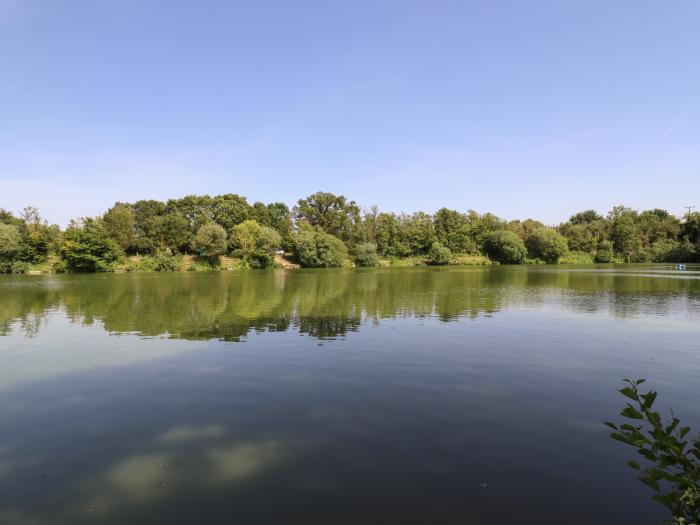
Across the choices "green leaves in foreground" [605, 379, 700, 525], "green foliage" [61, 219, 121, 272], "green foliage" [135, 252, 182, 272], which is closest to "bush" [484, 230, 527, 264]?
"green foliage" [135, 252, 182, 272]

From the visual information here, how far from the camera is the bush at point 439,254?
89875mm

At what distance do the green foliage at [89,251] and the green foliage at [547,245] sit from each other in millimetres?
83179

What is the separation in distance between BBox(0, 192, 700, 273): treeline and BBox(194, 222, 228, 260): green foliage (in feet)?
0.59

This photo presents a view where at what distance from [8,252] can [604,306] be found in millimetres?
71919

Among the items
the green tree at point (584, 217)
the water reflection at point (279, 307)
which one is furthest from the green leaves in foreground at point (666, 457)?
the green tree at point (584, 217)

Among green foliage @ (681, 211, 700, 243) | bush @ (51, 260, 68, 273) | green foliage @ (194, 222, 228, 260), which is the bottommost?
bush @ (51, 260, 68, 273)

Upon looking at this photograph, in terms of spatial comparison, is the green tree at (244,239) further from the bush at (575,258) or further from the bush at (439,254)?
the bush at (575,258)

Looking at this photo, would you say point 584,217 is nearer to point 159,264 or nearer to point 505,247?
point 505,247

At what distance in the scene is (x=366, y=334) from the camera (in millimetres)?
14484

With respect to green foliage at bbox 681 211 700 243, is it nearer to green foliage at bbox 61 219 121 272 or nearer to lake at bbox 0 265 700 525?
lake at bbox 0 265 700 525

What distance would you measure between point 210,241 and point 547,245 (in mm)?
70022

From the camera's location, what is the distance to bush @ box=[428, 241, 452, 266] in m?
89.9

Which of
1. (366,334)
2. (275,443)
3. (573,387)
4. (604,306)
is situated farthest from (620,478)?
(604,306)

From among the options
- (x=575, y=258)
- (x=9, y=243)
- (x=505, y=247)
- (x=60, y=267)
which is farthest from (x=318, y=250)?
(x=575, y=258)
